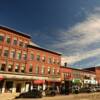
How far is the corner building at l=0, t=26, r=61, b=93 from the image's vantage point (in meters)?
37.3

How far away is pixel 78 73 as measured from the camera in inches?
2373

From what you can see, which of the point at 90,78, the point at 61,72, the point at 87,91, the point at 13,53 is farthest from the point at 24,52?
the point at 90,78

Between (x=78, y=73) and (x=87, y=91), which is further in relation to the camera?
(x=78, y=73)

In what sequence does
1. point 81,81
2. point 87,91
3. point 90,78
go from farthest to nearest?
1. point 90,78
2. point 81,81
3. point 87,91

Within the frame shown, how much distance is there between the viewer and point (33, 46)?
144 feet

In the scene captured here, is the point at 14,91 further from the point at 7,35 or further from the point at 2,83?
the point at 7,35

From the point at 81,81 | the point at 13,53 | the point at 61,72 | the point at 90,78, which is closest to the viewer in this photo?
the point at 13,53

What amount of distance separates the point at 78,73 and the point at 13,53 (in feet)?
99.0

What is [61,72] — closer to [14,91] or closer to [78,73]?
[78,73]

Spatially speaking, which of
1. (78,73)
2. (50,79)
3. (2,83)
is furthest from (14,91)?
(78,73)

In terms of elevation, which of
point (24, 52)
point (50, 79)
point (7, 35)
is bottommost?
point (50, 79)

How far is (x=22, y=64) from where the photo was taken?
135ft

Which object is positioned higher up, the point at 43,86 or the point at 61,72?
the point at 61,72

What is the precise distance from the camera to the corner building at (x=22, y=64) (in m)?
37.3
